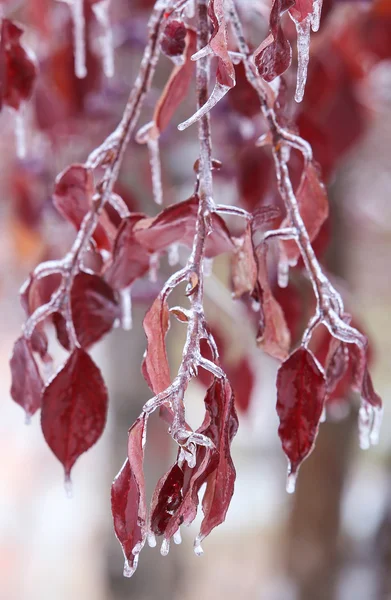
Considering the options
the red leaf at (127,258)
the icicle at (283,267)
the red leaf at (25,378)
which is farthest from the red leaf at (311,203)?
the red leaf at (25,378)

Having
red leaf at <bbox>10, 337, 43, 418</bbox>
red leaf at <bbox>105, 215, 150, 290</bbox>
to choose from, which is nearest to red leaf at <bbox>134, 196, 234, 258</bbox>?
red leaf at <bbox>105, 215, 150, 290</bbox>

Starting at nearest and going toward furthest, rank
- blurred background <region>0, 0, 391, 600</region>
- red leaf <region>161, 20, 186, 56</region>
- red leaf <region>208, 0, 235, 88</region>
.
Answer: red leaf <region>208, 0, 235, 88</region> → red leaf <region>161, 20, 186, 56</region> → blurred background <region>0, 0, 391, 600</region>

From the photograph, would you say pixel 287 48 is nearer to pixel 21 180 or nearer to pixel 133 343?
pixel 21 180

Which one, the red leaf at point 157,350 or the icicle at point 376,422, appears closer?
the red leaf at point 157,350

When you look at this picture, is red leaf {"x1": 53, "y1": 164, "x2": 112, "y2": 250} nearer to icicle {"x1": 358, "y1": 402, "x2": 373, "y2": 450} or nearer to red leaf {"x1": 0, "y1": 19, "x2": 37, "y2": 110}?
red leaf {"x1": 0, "y1": 19, "x2": 37, "y2": 110}

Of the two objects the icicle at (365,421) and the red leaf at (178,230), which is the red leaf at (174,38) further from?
the icicle at (365,421)

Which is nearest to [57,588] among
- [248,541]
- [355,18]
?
[248,541]
